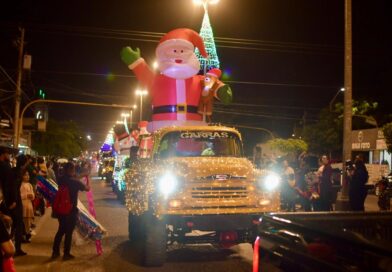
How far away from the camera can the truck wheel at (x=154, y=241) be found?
810 cm

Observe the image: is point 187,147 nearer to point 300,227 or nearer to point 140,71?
point 140,71

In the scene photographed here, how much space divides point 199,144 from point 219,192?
179cm

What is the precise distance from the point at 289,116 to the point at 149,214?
56.7 m

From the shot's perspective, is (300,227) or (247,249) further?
(247,249)

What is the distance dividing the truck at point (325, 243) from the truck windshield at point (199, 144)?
5303mm

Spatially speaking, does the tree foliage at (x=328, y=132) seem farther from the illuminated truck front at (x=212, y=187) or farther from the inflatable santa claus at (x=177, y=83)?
the illuminated truck front at (x=212, y=187)

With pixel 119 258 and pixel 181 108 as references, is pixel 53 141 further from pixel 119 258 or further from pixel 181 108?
pixel 119 258

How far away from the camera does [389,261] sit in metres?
2.58

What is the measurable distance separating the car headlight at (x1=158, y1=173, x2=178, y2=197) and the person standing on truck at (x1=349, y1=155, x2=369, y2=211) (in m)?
5.69

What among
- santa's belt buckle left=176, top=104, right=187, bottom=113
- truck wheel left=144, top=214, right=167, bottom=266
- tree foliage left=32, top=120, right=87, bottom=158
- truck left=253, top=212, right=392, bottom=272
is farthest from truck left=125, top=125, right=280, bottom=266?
tree foliage left=32, top=120, right=87, bottom=158

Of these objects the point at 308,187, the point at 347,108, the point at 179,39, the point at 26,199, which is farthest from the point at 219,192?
the point at 347,108

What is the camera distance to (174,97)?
1309 cm

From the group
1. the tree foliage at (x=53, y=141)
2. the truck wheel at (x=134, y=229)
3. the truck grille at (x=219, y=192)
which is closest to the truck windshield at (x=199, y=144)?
the truck grille at (x=219, y=192)

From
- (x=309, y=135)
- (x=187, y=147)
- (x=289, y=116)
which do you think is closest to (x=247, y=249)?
(x=187, y=147)
